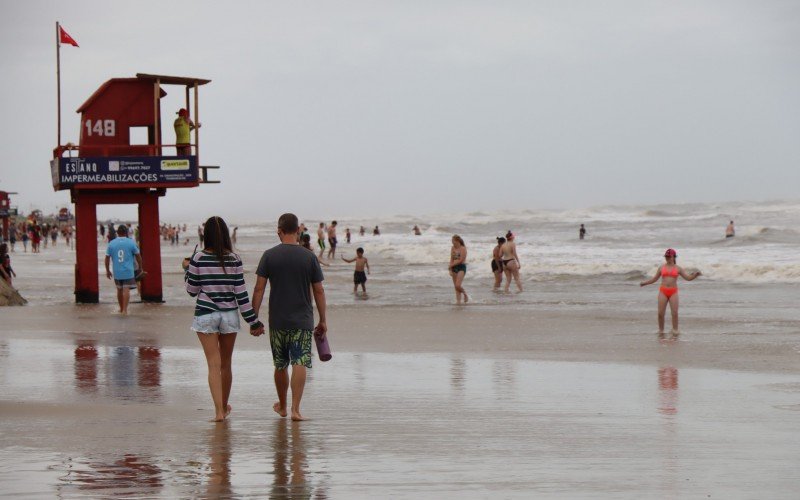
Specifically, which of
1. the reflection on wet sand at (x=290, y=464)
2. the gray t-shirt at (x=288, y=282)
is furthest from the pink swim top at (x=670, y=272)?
the reflection on wet sand at (x=290, y=464)

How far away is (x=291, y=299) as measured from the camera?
830cm

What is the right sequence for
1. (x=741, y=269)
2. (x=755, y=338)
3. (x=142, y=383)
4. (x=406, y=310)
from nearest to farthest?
(x=142, y=383) < (x=755, y=338) < (x=406, y=310) < (x=741, y=269)

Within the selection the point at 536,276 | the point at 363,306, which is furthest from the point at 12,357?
the point at 536,276

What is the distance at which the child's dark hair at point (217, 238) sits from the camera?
26.6 feet

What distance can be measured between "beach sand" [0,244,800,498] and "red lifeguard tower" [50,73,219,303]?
572 cm

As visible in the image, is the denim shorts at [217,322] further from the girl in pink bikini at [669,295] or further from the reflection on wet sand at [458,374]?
the girl in pink bikini at [669,295]

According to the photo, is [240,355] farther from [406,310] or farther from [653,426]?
[406,310]

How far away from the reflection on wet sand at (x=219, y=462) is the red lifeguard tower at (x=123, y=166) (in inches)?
525

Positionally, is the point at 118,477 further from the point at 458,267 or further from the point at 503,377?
the point at 458,267

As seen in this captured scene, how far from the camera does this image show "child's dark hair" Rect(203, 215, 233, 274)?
8117mm

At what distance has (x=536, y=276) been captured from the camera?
34031mm

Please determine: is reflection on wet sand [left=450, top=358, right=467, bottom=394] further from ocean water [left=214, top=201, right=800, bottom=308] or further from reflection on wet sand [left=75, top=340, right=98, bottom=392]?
ocean water [left=214, top=201, right=800, bottom=308]

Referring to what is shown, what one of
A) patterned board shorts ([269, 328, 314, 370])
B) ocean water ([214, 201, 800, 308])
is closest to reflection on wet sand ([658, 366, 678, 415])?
patterned board shorts ([269, 328, 314, 370])

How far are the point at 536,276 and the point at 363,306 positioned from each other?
12.6 m
